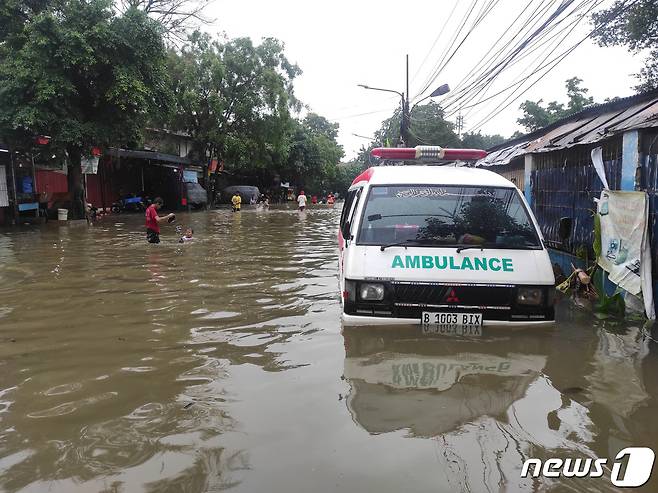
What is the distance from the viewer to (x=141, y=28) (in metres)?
17.5

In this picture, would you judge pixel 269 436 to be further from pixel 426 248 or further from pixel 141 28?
pixel 141 28

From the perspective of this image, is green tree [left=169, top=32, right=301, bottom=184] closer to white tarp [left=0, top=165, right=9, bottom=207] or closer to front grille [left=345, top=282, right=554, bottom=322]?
white tarp [left=0, top=165, right=9, bottom=207]

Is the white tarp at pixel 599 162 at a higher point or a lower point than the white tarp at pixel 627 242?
higher

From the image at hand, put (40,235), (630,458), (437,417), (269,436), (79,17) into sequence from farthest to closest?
(79,17)
(40,235)
(437,417)
(269,436)
(630,458)

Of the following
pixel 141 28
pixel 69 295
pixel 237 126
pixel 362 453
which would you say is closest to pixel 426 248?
pixel 362 453

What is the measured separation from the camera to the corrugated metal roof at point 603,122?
20.1ft

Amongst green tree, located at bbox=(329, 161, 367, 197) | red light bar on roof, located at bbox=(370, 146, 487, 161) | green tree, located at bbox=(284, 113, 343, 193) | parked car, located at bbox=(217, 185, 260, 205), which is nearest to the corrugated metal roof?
red light bar on roof, located at bbox=(370, 146, 487, 161)

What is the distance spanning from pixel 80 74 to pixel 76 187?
15.1 ft

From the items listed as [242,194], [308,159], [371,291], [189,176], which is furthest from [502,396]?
[308,159]

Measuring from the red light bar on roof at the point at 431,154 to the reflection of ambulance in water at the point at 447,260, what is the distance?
287 centimetres

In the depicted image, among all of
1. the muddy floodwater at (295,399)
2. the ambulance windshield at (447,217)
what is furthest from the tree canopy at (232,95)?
the ambulance windshield at (447,217)

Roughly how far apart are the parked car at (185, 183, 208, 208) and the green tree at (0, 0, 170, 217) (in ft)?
37.4

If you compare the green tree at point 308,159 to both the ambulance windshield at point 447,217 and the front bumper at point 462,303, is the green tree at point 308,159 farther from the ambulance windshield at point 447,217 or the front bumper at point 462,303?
the front bumper at point 462,303

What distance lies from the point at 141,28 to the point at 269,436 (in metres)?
17.7
